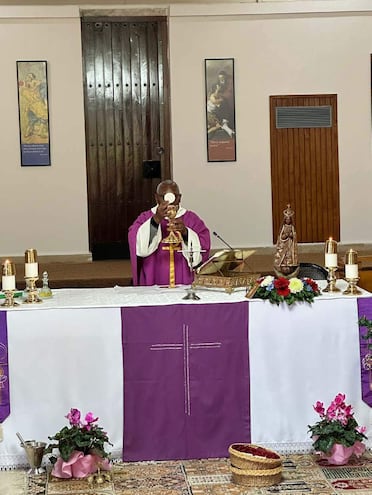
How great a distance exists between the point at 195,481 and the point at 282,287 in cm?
117

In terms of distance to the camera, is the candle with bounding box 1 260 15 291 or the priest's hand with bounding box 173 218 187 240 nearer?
the candle with bounding box 1 260 15 291

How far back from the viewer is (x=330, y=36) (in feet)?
38.2

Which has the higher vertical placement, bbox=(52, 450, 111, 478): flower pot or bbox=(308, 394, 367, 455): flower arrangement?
bbox=(308, 394, 367, 455): flower arrangement

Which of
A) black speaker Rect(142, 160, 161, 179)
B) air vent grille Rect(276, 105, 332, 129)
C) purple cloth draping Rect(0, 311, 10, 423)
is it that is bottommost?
purple cloth draping Rect(0, 311, 10, 423)

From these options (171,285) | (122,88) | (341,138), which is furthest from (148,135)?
(171,285)

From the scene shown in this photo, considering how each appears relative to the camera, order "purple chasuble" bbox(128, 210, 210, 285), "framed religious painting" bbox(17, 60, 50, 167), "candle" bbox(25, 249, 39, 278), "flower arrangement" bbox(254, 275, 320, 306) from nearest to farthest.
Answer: "flower arrangement" bbox(254, 275, 320, 306) < "candle" bbox(25, 249, 39, 278) < "purple chasuble" bbox(128, 210, 210, 285) < "framed religious painting" bbox(17, 60, 50, 167)

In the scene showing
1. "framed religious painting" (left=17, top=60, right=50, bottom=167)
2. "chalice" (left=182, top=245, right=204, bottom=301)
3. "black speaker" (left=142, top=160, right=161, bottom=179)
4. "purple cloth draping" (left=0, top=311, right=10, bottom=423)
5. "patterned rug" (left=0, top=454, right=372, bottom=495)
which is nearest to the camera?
"patterned rug" (left=0, top=454, right=372, bottom=495)

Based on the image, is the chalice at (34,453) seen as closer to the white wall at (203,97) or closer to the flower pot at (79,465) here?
the flower pot at (79,465)

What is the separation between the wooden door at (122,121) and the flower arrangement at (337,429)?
6867 mm

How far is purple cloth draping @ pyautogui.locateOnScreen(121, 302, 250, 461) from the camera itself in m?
5.50

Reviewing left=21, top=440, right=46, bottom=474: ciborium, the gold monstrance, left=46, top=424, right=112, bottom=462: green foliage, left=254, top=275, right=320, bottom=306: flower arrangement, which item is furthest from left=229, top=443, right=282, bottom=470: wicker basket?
the gold monstrance

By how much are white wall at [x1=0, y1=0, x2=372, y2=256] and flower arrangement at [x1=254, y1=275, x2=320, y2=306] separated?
626 centimetres

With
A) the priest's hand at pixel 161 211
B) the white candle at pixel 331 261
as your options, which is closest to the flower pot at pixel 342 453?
the white candle at pixel 331 261

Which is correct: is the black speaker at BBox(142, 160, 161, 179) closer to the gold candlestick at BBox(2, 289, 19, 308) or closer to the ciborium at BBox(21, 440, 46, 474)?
the gold candlestick at BBox(2, 289, 19, 308)
